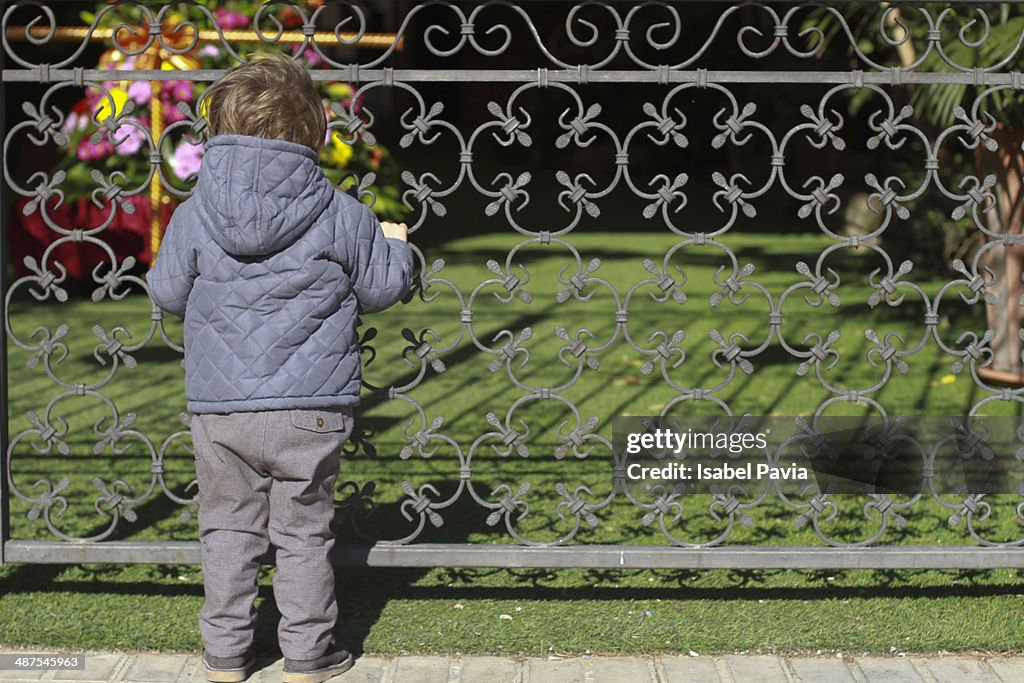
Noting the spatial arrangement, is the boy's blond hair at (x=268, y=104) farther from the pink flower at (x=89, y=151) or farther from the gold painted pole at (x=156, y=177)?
the pink flower at (x=89, y=151)

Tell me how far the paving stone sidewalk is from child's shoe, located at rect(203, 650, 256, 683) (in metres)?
0.06

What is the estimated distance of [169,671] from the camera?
354cm

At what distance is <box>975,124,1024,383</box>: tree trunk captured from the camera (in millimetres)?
7051

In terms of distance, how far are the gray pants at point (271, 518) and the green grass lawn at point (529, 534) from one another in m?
0.36

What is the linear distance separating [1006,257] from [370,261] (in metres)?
4.99

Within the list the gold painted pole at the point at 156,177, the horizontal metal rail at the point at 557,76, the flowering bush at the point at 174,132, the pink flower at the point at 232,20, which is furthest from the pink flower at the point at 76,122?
the horizontal metal rail at the point at 557,76

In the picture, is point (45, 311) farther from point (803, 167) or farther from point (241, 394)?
point (803, 167)

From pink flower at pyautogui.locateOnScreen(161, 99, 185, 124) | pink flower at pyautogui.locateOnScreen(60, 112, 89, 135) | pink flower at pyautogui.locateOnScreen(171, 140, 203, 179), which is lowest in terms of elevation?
pink flower at pyautogui.locateOnScreen(60, 112, 89, 135)

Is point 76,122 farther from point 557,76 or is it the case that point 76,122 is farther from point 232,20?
point 557,76

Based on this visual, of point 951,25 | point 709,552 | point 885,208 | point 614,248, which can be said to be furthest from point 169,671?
point 614,248

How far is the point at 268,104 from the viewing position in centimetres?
320

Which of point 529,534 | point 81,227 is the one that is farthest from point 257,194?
point 81,227

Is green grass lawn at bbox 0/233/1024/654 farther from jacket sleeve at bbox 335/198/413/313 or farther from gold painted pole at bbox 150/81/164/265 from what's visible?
gold painted pole at bbox 150/81/164/265

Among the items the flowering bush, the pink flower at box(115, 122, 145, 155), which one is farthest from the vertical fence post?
the flowering bush
